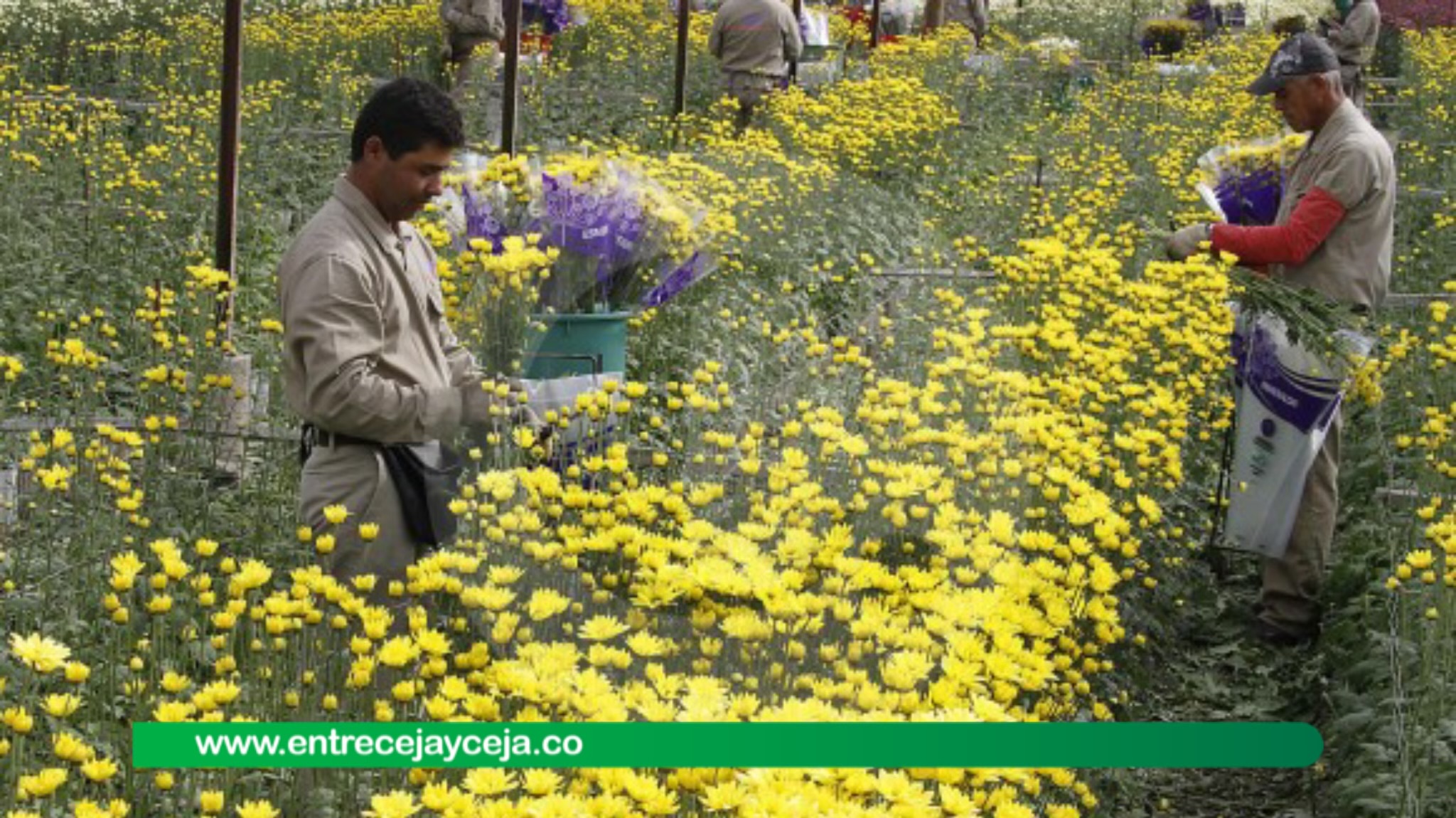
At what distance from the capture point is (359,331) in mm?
3783

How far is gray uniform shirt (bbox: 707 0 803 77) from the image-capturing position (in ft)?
44.5

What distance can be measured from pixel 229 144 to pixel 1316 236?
322cm

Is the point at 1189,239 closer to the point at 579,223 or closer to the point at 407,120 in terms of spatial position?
the point at 579,223

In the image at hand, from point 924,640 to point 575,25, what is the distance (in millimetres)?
16233

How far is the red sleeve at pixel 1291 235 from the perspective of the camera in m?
5.79

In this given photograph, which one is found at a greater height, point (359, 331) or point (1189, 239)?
point (1189, 239)

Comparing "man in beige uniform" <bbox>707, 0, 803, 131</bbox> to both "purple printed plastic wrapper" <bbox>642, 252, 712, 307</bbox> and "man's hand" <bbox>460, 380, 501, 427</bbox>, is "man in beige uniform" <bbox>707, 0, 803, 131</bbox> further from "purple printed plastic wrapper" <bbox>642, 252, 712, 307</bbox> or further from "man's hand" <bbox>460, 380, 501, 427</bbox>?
"man's hand" <bbox>460, 380, 501, 427</bbox>

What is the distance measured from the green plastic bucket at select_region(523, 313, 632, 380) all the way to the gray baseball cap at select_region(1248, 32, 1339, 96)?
2.03 metres

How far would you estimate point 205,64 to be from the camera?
13359mm

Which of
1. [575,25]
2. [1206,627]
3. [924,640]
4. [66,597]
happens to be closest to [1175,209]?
[1206,627]

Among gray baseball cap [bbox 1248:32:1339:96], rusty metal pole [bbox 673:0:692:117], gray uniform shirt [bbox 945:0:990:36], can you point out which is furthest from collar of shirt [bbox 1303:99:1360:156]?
gray uniform shirt [bbox 945:0:990:36]

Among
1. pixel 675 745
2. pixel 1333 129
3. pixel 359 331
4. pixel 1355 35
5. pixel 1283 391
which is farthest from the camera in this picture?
pixel 1355 35

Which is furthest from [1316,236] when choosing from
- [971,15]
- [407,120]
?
[971,15]

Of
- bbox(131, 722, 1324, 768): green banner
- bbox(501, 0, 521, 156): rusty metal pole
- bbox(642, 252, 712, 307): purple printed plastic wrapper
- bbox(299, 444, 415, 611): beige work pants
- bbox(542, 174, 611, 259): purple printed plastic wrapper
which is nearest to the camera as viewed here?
bbox(131, 722, 1324, 768): green banner
